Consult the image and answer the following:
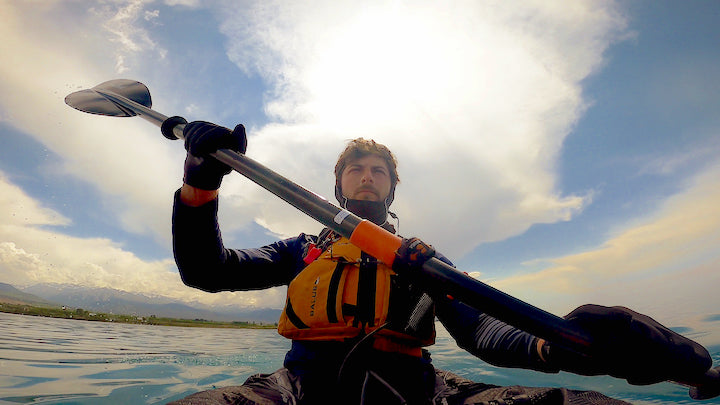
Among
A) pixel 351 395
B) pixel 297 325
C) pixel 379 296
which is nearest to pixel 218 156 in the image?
pixel 297 325

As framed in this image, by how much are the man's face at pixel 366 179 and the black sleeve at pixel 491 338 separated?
1.31 metres

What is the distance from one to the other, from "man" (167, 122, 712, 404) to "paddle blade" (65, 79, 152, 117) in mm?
2450

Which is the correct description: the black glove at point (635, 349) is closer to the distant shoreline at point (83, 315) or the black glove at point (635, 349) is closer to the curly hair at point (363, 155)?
the curly hair at point (363, 155)

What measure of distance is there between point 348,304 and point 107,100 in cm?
421

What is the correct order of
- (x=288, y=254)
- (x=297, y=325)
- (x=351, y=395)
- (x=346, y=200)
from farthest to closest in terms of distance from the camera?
(x=346, y=200) → (x=288, y=254) → (x=297, y=325) → (x=351, y=395)

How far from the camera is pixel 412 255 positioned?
127 centimetres

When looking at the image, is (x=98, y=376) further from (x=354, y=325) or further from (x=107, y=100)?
(x=354, y=325)

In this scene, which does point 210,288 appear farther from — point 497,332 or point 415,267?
point 497,332

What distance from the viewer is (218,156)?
2109 millimetres

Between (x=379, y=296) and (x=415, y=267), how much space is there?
3.16 feet

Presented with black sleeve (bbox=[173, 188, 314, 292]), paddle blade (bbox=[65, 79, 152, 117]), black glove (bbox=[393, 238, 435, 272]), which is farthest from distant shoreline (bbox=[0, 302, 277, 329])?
black glove (bbox=[393, 238, 435, 272])

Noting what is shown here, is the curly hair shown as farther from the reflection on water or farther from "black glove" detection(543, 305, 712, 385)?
the reflection on water

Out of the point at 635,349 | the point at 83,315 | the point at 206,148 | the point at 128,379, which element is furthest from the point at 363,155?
the point at 83,315

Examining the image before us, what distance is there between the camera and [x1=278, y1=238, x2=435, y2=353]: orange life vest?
78.4 inches
